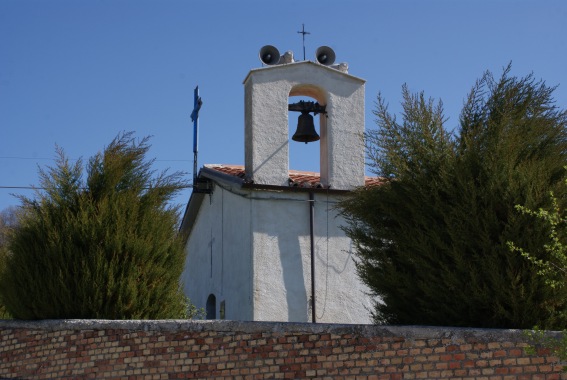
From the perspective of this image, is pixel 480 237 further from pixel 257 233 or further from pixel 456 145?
pixel 257 233

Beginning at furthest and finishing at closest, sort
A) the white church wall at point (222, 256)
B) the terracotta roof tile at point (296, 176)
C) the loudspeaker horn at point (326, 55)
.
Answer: the loudspeaker horn at point (326, 55) < the terracotta roof tile at point (296, 176) < the white church wall at point (222, 256)

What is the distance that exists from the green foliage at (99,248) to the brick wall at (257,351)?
0.50 m

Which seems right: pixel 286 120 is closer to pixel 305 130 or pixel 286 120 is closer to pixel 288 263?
pixel 305 130

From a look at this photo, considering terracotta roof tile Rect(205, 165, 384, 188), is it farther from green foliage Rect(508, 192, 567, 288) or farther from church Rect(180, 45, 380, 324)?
green foliage Rect(508, 192, 567, 288)

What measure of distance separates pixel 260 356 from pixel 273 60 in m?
8.20

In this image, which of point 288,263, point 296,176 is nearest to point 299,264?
point 288,263

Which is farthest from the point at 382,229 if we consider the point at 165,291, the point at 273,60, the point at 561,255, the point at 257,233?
the point at 273,60

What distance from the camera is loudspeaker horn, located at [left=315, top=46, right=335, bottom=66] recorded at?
55.3 ft

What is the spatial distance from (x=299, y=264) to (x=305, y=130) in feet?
8.58

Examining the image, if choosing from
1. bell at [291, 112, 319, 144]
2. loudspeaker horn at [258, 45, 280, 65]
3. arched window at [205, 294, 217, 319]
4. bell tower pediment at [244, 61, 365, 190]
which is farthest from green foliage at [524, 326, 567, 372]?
arched window at [205, 294, 217, 319]

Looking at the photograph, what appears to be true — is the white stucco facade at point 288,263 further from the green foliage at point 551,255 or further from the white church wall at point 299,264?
the green foliage at point 551,255

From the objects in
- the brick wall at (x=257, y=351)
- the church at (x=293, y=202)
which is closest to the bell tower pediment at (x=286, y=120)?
the church at (x=293, y=202)

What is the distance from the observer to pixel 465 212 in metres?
9.09

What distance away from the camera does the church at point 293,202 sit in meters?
15.7
